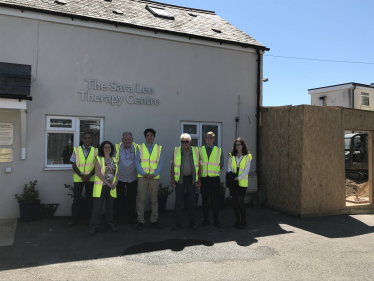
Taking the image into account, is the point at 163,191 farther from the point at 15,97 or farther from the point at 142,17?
the point at 142,17

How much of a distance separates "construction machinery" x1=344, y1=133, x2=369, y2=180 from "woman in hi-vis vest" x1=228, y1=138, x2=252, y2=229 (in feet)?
26.3

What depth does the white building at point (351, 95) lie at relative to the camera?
22172 millimetres

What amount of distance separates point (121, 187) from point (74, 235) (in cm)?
123

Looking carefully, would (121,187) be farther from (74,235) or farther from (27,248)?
(27,248)

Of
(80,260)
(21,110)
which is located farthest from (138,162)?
(21,110)

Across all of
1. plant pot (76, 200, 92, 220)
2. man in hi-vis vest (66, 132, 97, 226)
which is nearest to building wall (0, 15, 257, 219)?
plant pot (76, 200, 92, 220)

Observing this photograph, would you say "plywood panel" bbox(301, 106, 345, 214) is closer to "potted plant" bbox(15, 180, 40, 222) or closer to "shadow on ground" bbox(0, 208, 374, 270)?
"shadow on ground" bbox(0, 208, 374, 270)

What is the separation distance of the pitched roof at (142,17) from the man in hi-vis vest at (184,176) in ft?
10.7

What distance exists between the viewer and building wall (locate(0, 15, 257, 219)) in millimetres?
6406

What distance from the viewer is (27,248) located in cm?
A: 470

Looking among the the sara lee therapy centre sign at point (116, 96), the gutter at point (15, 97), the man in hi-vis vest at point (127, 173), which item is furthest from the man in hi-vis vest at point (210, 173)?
the gutter at point (15, 97)

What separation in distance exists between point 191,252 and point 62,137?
3.88 meters

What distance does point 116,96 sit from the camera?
7039 millimetres

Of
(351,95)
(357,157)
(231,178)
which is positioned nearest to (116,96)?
(231,178)
